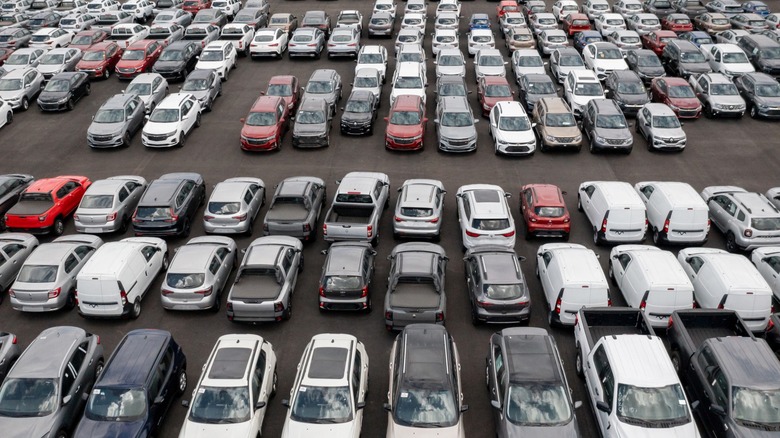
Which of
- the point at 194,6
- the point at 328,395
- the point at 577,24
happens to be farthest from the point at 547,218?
the point at 194,6

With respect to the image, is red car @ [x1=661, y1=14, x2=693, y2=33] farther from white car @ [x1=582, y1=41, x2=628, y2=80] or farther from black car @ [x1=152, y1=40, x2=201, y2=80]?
black car @ [x1=152, y1=40, x2=201, y2=80]

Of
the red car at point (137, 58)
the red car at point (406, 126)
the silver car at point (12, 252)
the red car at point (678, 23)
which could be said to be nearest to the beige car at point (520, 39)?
the red car at point (678, 23)

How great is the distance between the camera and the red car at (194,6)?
46.5 m

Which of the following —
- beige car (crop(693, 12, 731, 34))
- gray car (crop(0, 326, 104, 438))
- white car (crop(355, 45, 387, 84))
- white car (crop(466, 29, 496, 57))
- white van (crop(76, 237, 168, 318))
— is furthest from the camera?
beige car (crop(693, 12, 731, 34))

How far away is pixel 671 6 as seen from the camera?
43719 millimetres

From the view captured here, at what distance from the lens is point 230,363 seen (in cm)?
1366

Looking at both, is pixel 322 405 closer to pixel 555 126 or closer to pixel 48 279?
pixel 48 279

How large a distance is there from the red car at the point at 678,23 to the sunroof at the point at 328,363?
35150 millimetres

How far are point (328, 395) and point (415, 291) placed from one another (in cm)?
452

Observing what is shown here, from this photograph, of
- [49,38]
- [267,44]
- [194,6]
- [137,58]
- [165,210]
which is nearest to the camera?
[165,210]

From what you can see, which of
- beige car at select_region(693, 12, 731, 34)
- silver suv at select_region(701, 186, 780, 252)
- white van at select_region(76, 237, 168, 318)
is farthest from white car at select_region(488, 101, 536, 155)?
beige car at select_region(693, 12, 731, 34)

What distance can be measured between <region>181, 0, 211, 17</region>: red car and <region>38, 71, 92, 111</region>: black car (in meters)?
15.1

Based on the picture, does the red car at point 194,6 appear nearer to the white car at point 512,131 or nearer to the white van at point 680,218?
the white car at point 512,131

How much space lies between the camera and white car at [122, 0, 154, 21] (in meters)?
45.4
